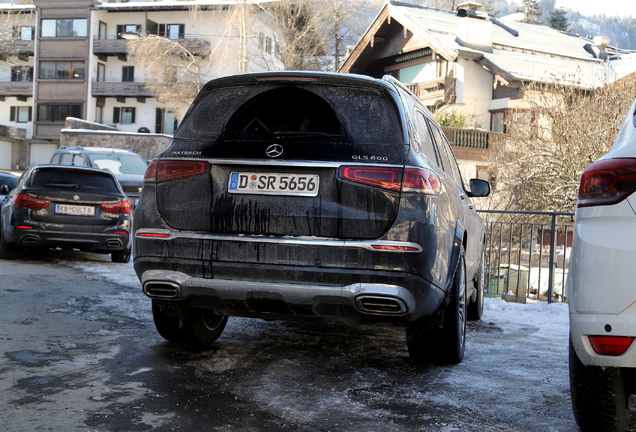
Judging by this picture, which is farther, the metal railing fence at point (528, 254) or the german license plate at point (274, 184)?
the metal railing fence at point (528, 254)

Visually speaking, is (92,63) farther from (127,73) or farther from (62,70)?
(62,70)

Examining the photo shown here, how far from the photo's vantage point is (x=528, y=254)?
12.0 m

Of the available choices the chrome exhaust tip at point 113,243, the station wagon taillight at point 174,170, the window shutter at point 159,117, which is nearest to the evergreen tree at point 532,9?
the window shutter at point 159,117

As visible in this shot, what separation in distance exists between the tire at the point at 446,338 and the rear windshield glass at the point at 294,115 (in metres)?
A: 1.28

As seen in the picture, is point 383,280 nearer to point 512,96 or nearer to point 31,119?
point 512,96

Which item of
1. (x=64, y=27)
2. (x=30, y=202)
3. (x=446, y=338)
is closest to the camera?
(x=446, y=338)

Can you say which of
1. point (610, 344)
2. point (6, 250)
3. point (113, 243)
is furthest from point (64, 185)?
point (610, 344)

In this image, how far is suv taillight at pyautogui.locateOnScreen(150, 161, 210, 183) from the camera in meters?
4.20

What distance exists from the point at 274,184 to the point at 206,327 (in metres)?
1.69

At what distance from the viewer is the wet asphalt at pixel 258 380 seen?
3.54 meters

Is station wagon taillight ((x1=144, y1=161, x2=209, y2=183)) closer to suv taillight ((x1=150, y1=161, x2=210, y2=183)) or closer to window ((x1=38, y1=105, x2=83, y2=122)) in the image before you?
suv taillight ((x1=150, y1=161, x2=210, y2=183))

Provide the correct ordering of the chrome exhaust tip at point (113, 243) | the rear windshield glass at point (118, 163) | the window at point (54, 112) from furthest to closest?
1. the window at point (54, 112)
2. the rear windshield glass at point (118, 163)
3. the chrome exhaust tip at point (113, 243)

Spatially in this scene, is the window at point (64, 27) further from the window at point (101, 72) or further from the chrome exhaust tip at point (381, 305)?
the chrome exhaust tip at point (381, 305)

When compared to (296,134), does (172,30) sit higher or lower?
higher
